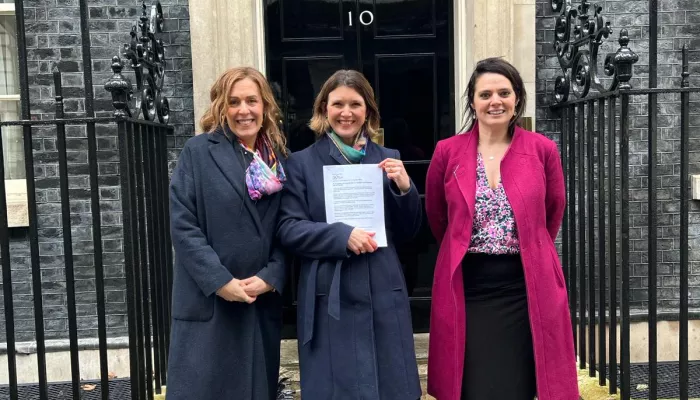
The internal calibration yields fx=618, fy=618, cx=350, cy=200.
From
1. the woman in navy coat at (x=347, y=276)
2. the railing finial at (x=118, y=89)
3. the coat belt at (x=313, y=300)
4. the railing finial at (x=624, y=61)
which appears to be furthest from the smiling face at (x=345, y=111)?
the railing finial at (x=624, y=61)

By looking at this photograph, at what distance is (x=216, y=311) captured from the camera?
2.60 meters

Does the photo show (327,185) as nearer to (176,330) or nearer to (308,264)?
(308,264)

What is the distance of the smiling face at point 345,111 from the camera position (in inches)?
99.7

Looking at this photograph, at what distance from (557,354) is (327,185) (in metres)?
1.18

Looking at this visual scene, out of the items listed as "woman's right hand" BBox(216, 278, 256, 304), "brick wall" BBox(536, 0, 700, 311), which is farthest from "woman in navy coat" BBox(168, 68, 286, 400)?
"brick wall" BBox(536, 0, 700, 311)

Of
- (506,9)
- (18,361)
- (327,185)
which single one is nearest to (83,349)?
(18,361)

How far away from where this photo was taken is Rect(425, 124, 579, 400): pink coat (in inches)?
99.6

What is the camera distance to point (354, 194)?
8.23 ft

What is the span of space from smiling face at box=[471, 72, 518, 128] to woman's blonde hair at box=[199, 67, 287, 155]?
0.88 meters

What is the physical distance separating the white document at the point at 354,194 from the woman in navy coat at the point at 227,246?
238 mm

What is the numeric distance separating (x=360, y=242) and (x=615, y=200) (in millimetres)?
1467

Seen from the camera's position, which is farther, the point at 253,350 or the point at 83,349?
the point at 83,349

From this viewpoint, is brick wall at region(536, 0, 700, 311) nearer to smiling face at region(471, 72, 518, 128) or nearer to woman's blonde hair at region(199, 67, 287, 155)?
smiling face at region(471, 72, 518, 128)

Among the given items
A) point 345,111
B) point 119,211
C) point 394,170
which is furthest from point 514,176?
point 119,211
